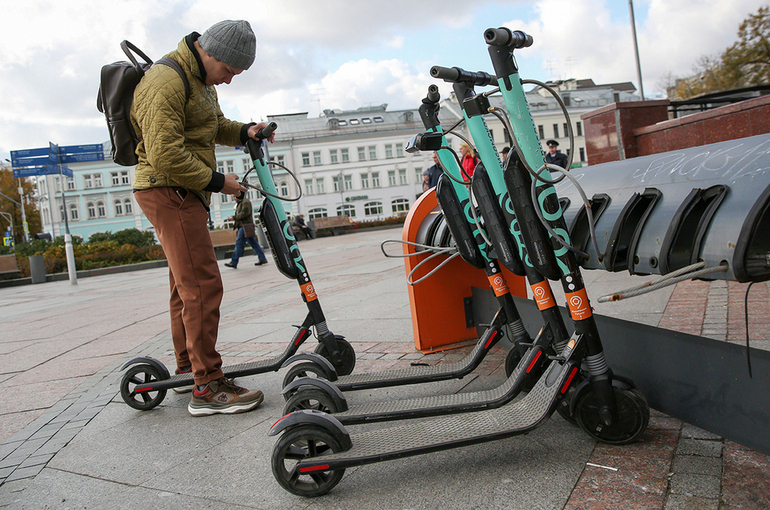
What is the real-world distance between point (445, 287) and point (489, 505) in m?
2.07

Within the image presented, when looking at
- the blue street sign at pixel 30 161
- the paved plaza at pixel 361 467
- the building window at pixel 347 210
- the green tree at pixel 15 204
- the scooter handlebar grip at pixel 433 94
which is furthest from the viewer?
the building window at pixel 347 210

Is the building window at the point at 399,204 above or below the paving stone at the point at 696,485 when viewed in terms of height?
above

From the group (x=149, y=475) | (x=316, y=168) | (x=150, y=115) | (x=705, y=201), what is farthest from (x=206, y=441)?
(x=316, y=168)

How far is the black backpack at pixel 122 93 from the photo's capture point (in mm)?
2852

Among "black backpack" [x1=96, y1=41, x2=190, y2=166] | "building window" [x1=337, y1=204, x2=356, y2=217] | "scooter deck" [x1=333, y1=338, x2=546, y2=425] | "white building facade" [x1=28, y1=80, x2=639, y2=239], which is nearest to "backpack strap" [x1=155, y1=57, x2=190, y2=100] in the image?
"black backpack" [x1=96, y1=41, x2=190, y2=166]

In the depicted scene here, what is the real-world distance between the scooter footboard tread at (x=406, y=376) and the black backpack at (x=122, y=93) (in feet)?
5.56

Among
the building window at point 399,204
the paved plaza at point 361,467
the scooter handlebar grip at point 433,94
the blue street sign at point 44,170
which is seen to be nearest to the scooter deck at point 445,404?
the paved plaza at point 361,467

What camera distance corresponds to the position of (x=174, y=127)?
274 cm

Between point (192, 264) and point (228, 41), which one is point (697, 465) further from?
point (228, 41)

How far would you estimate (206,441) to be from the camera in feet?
8.52

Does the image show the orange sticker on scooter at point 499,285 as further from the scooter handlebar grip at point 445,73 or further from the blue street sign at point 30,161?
the blue street sign at point 30,161

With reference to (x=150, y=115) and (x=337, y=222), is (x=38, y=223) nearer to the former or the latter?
(x=337, y=222)

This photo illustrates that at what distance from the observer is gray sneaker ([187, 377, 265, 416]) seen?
294cm

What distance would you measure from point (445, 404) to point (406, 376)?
1.71 ft
